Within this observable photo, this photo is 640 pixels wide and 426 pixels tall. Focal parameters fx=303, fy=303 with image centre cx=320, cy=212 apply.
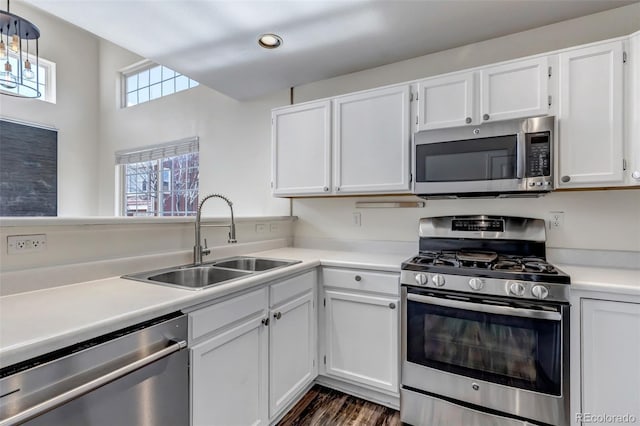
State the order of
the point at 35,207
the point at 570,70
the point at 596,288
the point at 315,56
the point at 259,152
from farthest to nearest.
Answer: the point at 35,207 < the point at 259,152 < the point at 315,56 < the point at 570,70 < the point at 596,288

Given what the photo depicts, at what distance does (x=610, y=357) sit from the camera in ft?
4.50

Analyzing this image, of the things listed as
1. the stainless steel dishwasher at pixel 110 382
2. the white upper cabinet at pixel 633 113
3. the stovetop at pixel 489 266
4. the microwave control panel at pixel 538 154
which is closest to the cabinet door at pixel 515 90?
the microwave control panel at pixel 538 154

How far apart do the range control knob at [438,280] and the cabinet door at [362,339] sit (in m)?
0.30

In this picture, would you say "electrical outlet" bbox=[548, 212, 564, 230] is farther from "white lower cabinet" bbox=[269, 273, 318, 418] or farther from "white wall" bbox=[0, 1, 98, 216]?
"white wall" bbox=[0, 1, 98, 216]

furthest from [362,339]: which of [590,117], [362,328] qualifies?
[590,117]

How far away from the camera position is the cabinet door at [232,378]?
1231 millimetres

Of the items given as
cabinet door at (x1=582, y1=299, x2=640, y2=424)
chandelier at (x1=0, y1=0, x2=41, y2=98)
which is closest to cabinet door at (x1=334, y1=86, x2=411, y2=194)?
cabinet door at (x1=582, y1=299, x2=640, y2=424)

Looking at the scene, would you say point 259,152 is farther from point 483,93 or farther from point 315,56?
point 483,93

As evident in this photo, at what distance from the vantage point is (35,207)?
396 cm

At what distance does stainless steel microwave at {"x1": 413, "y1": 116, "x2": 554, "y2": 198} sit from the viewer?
1.64m

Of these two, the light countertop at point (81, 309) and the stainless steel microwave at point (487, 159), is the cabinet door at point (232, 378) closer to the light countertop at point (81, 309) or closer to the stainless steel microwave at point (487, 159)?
the light countertop at point (81, 309)

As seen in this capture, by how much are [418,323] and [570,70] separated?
5.28 ft

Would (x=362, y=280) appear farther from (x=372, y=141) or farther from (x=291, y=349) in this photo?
(x=372, y=141)

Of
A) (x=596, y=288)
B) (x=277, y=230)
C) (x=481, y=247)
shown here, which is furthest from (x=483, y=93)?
(x=277, y=230)
